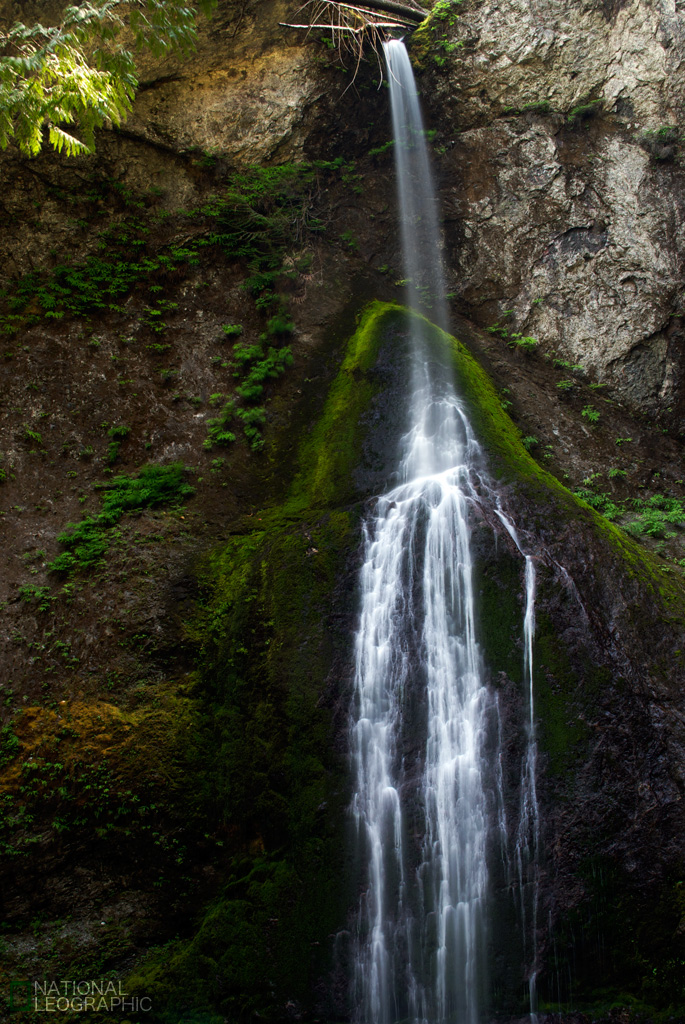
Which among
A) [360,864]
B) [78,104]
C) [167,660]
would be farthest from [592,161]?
[360,864]

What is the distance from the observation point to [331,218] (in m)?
12.2

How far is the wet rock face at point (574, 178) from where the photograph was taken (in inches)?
426

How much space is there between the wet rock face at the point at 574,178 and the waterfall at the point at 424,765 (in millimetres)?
5071

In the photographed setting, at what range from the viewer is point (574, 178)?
37.4ft

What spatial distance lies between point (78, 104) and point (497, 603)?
23.8ft

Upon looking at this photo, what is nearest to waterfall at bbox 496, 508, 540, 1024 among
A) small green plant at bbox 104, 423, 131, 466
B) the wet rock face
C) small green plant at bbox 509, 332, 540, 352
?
small green plant at bbox 104, 423, 131, 466

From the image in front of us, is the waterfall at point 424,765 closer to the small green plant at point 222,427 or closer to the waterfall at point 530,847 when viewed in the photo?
the waterfall at point 530,847

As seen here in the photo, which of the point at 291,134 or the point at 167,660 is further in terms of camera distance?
the point at 291,134

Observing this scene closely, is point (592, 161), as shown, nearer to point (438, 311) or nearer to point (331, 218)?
point (438, 311)

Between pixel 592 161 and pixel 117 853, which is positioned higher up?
pixel 592 161

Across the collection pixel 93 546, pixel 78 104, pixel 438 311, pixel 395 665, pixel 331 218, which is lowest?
pixel 395 665

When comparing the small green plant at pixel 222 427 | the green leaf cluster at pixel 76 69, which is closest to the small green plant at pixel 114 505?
the small green plant at pixel 222 427

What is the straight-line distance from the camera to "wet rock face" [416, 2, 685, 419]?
10.8 metres

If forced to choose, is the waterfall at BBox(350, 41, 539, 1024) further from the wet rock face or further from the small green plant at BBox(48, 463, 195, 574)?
the wet rock face
